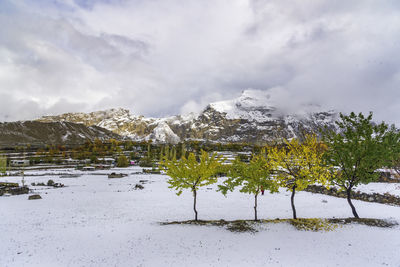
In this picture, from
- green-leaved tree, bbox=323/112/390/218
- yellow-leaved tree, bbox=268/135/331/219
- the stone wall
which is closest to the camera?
green-leaved tree, bbox=323/112/390/218

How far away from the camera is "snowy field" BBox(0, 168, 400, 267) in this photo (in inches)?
579

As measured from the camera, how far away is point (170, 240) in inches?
699

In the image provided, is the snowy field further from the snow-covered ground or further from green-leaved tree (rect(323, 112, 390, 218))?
the snow-covered ground

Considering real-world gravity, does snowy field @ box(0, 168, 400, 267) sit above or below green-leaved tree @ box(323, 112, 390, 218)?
below

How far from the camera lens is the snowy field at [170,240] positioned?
14695 mm

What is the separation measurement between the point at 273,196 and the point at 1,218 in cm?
3718

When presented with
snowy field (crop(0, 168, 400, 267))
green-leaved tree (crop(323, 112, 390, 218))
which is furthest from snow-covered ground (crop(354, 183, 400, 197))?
green-leaved tree (crop(323, 112, 390, 218))

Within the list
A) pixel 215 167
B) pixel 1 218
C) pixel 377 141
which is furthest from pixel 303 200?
pixel 1 218

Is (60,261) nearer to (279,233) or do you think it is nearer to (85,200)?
(279,233)

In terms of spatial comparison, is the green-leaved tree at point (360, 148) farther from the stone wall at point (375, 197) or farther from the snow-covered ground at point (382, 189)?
the snow-covered ground at point (382, 189)

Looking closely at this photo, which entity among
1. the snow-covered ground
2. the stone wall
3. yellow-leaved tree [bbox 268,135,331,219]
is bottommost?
the stone wall

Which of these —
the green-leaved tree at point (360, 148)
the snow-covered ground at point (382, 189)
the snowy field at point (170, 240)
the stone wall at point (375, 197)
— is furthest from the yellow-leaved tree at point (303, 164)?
the snow-covered ground at point (382, 189)

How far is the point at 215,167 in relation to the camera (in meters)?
23.1

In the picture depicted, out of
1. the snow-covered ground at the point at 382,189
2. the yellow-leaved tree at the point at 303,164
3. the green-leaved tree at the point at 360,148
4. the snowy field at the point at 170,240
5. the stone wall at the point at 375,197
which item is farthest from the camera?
the snow-covered ground at the point at 382,189
